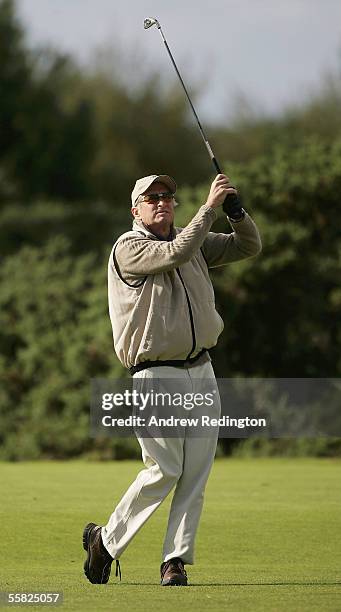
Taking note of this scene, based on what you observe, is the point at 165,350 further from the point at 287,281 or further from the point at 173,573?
the point at 287,281

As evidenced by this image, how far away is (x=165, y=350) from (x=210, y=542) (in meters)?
2.26

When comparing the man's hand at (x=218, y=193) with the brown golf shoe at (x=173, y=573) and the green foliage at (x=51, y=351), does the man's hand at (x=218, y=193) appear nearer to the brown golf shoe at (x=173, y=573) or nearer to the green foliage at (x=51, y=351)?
the brown golf shoe at (x=173, y=573)

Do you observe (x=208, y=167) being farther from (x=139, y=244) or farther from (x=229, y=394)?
(x=139, y=244)

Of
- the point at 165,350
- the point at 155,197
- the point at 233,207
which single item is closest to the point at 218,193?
the point at 233,207

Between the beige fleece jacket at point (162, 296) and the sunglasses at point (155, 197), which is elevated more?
the sunglasses at point (155, 197)

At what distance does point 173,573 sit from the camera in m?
7.13

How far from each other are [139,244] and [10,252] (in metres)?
24.0

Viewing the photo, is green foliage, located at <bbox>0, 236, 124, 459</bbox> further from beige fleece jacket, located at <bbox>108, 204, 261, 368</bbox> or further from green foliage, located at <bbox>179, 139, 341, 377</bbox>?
beige fleece jacket, located at <bbox>108, 204, 261, 368</bbox>

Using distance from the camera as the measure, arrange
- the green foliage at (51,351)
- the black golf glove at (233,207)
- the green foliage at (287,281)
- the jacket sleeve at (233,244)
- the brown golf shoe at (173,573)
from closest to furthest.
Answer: the brown golf shoe at (173,573) → the black golf glove at (233,207) → the jacket sleeve at (233,244) → the green foliage at (51,351) → the green foliage at (287,281)

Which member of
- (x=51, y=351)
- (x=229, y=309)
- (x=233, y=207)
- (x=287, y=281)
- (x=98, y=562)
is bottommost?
(x=98, y=562)

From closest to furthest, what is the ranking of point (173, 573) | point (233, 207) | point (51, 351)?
point (173, 573), point (233, 207), point (51, 351)

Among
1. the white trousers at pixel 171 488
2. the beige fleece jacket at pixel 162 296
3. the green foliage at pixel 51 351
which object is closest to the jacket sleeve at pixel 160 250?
the beige fleece jacket at pixel 162 296

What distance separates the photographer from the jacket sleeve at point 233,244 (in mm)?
7652

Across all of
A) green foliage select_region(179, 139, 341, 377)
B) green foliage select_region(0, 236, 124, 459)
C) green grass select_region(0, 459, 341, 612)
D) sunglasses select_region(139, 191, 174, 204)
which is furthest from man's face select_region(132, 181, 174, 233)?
green foliage select_region(179, 139, 341, 377)
